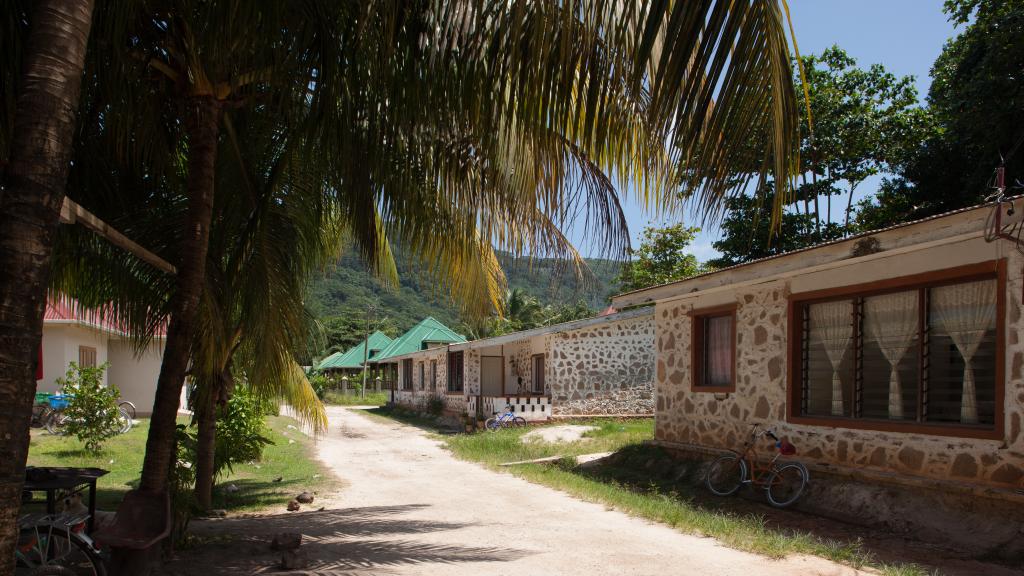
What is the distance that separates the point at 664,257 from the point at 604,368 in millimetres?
7221

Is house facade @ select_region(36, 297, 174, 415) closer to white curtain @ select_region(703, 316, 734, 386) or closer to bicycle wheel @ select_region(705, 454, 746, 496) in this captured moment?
white curtain @ select_region(703, 316, 734, 386)

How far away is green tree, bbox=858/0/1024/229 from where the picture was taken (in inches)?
557

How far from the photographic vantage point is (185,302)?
17.0 feet

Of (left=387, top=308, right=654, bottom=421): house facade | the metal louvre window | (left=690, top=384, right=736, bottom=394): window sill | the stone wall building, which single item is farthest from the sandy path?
the metal louvre window

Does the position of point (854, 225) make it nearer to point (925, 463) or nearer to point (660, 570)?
point (925, 463)

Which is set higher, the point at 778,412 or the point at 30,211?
the point at 30,211

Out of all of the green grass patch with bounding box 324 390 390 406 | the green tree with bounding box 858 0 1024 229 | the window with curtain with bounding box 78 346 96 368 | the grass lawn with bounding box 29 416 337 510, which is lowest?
the green grass patch with bounding box 324 390 390 406

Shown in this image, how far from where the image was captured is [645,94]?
393cm

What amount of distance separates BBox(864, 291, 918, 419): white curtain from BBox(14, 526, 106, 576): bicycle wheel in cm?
754

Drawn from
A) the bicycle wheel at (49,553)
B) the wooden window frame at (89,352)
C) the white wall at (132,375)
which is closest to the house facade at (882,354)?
the bicycle wheel at (49,553)

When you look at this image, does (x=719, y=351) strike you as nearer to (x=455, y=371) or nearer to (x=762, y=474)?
(x=762, y=474)

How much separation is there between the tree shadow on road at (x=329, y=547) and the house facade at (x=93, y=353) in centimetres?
730

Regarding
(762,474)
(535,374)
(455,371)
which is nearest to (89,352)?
(455,371)

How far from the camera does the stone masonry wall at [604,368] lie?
2045 centimetres
